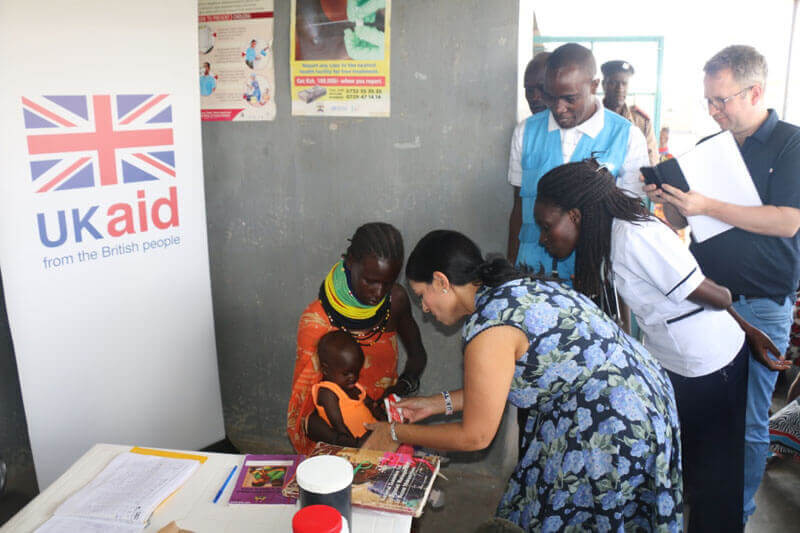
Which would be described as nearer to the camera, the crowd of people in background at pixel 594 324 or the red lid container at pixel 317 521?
the red lid container at pixel 317 521

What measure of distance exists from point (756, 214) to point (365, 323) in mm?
1516

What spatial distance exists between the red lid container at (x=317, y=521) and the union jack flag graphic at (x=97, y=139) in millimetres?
1839

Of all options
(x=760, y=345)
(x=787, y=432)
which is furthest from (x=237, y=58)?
(x=787, y=432)

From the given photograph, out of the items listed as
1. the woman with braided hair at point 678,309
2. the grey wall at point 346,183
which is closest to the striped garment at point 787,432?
the woman with braided hair at point 678,309

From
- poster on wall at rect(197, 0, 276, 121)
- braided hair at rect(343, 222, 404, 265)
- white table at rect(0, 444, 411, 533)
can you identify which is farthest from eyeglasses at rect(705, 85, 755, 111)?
white table at rect(0, 444, 411, 533)

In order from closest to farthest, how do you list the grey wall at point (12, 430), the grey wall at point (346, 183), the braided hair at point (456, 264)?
the braided hair at point (456, 264)
the grey wall at point (346, 183)
the grey wall at point (12, 430)

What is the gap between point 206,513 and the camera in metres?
1.50

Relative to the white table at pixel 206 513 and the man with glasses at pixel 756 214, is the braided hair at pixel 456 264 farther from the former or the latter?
the man with glasses at pixel 756 214

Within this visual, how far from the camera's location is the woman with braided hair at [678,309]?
2059 millimetres

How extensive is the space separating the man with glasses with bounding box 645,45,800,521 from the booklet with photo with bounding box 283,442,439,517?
4.85 ft

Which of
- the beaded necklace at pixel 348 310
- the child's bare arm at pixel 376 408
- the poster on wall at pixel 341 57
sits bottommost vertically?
the child's bare arm at pixel 376 408

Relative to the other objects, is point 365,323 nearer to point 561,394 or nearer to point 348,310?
point 348,310

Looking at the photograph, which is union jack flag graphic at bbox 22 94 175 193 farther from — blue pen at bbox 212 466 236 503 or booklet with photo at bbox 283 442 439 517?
booklet with photo at bbox 283 442 439 517

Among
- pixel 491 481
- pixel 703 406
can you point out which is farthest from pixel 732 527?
pixel 491 481
